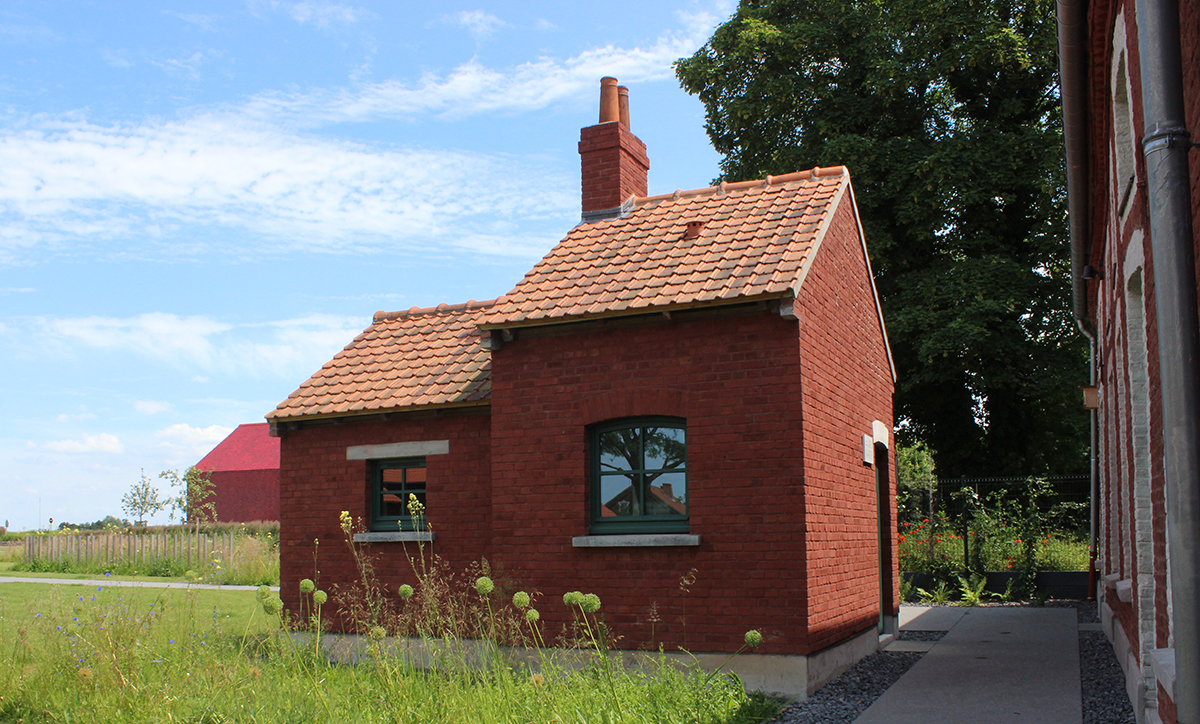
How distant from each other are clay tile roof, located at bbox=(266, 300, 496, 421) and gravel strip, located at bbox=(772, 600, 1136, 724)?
4861 millimetres

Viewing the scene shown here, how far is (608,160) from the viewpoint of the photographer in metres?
12.7

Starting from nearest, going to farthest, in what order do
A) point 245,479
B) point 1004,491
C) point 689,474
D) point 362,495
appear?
point 689,474, point 362,495, point 1004,491, point 245,479

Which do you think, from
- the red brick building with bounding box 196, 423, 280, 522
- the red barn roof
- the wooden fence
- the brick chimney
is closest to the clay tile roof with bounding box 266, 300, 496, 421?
the brick chimney

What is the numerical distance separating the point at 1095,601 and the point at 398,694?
14594mm

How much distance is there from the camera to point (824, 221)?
10492 millimetres

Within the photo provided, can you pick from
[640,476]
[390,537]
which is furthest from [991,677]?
[390,537]

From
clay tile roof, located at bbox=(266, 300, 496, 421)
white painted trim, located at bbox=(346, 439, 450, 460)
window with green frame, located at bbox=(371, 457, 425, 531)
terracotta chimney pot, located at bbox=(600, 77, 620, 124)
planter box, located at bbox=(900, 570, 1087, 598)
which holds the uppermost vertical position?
terracotta chimney pot, located at bbox=(600, 77, 620, 124)

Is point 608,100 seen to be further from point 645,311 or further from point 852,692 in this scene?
point 852,692

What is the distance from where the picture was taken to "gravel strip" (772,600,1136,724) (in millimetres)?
8188

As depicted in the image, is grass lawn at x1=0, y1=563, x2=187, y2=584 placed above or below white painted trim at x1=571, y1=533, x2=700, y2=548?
below

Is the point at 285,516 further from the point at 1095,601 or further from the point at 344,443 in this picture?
the point at 1095,601

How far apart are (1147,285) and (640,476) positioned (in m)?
5.17

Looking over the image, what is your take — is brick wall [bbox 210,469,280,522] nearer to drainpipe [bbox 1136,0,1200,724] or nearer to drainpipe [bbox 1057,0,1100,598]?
drainpipe [bbox 1057,0,1100,598]

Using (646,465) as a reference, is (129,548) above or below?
below
